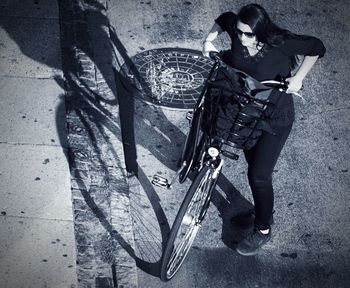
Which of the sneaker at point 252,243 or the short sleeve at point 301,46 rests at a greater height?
the short sleeve at point 301,46

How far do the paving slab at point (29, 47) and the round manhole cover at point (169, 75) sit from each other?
0.97 meters

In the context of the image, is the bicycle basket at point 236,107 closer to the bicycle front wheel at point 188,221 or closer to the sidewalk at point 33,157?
the bicycle front wheel at point 188,221

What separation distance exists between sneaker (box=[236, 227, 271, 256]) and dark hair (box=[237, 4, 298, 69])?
1.85 metres

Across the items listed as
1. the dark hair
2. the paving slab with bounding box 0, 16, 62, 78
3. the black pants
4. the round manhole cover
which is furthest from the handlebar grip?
the paving slab with bounding box 0, 16, 62, 78

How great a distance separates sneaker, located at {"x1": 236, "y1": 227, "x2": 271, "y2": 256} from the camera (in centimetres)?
473

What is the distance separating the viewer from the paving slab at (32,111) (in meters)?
5.42

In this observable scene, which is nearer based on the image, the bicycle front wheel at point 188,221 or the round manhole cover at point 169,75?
the bicycle front wheel at point 188,221

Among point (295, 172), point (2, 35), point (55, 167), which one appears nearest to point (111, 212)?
point (55, 167)

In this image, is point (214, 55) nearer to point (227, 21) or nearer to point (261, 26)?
point (227, 21)

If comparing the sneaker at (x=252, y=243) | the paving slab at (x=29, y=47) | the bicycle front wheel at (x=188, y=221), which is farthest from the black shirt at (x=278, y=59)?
the paving slab at (x=29, y=47)

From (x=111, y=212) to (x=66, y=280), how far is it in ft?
2.74

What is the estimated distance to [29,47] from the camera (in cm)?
648

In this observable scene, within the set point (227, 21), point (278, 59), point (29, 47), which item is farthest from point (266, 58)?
point (29, 47)

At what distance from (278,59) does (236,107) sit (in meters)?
0.53
